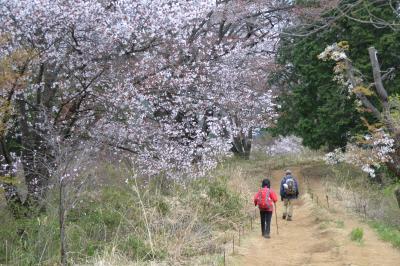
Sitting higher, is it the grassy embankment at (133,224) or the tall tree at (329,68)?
the tall tree at (329,68)

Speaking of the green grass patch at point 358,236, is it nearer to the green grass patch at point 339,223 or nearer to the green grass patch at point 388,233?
the green grass patch at point 388,233

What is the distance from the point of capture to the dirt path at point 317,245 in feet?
29.3

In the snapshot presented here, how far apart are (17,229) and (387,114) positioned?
887cm

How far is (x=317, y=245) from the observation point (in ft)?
33.7

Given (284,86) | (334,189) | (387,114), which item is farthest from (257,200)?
(284,86)

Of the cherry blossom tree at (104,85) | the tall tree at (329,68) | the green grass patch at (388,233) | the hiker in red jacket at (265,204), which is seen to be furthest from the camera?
the tall tree at (329,68)

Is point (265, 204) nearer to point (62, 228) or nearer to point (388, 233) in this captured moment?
point (388, 233)

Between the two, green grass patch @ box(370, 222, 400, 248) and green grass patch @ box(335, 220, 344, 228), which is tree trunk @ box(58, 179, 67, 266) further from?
green grass patch @ box(335, 220, 344, 228)

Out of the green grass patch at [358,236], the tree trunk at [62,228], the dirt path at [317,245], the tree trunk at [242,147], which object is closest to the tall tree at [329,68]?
the tree trunk at [242,147]

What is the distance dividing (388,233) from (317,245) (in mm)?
1507

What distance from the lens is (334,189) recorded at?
1638 cm

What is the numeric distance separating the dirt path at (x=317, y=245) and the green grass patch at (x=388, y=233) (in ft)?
0.46

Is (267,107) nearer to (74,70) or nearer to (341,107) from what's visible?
(341,107)

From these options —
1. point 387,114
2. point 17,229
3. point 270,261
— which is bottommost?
point 270,261
